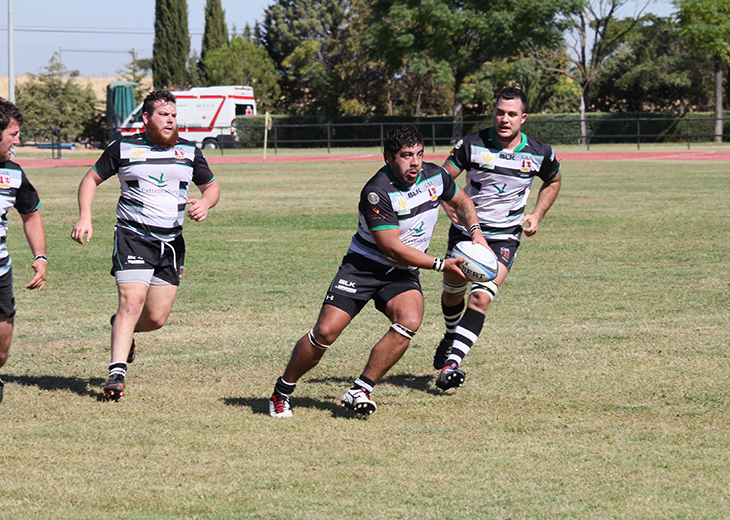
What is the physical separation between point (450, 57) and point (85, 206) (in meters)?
49.1

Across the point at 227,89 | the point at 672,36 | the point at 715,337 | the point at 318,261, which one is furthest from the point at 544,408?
the point at 672,36

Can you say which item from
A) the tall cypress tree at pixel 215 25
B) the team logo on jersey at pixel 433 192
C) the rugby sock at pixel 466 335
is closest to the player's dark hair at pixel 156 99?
the team logo on jersey at pixel 433 192

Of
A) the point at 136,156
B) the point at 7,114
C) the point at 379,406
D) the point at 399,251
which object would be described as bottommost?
the point at 379,406

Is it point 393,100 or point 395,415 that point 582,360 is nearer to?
point 395,415

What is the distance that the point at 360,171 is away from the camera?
30156 millimetres

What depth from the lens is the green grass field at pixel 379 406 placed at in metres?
4.35

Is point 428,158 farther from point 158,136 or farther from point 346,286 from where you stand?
point 346,286

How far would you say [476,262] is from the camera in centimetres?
572

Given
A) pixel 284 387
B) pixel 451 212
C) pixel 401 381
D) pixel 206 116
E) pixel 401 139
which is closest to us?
pixel 401 139

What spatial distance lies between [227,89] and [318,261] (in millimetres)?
42395

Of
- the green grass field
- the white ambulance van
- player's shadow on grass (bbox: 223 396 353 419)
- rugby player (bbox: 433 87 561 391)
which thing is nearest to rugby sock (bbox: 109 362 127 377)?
the green grass field

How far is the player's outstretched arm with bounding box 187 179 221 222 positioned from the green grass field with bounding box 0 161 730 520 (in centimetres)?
129

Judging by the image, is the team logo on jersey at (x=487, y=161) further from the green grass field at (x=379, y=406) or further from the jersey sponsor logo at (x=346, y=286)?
the jersey sponsor logo at (x=346, y=286)

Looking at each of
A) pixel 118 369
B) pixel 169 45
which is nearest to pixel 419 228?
pixel 118 369
